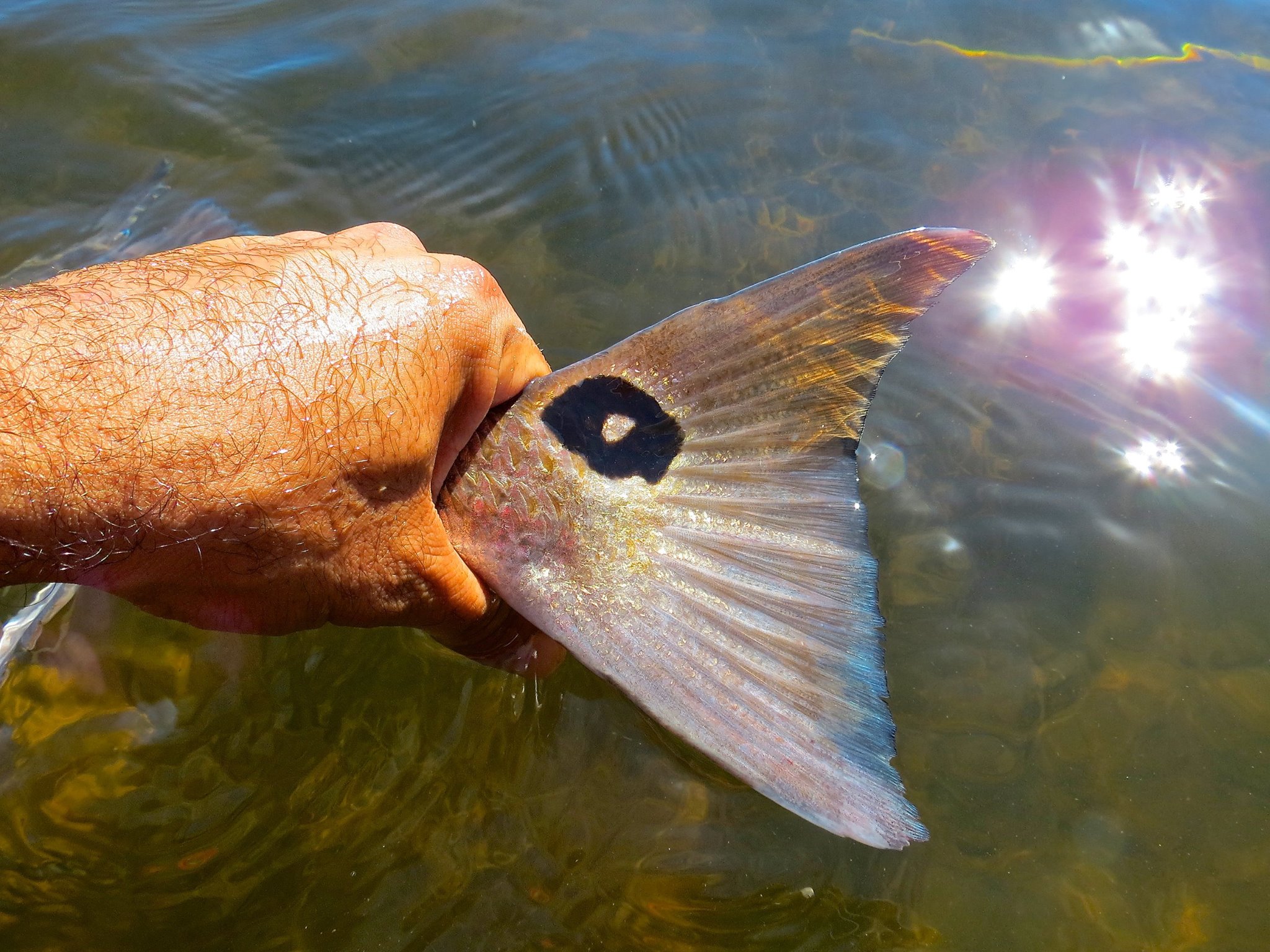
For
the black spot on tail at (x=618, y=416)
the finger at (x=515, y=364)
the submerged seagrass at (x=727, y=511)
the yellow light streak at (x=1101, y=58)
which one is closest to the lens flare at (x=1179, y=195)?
the yellow light streak at (x=1101, y=58)

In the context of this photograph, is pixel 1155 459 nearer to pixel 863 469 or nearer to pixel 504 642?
pixel 863 469

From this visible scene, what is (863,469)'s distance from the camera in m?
2.83

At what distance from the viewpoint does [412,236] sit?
2.00 m

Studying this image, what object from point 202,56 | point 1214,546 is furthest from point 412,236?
point 202,56

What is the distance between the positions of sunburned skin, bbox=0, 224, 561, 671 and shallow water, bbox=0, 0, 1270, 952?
2.52 ft

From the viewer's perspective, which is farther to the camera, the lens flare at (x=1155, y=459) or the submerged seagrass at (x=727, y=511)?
the lens flare at (x=1155, y=459)

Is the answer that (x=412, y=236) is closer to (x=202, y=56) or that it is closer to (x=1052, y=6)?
(x=202, y=56)

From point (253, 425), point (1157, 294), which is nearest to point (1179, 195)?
point (1157, 294)

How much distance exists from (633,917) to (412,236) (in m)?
1.60

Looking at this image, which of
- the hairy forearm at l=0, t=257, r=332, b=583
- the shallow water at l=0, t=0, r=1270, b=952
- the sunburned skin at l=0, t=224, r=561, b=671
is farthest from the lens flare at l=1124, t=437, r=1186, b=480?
the hairy forearm at l=0, t=257, r=332, b=583

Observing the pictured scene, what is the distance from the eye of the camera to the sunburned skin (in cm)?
157

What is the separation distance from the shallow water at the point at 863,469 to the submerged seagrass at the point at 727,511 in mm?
690

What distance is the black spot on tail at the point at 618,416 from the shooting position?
1.99 m

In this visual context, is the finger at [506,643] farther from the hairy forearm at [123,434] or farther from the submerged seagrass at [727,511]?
the hairy forearm at [123,434]
